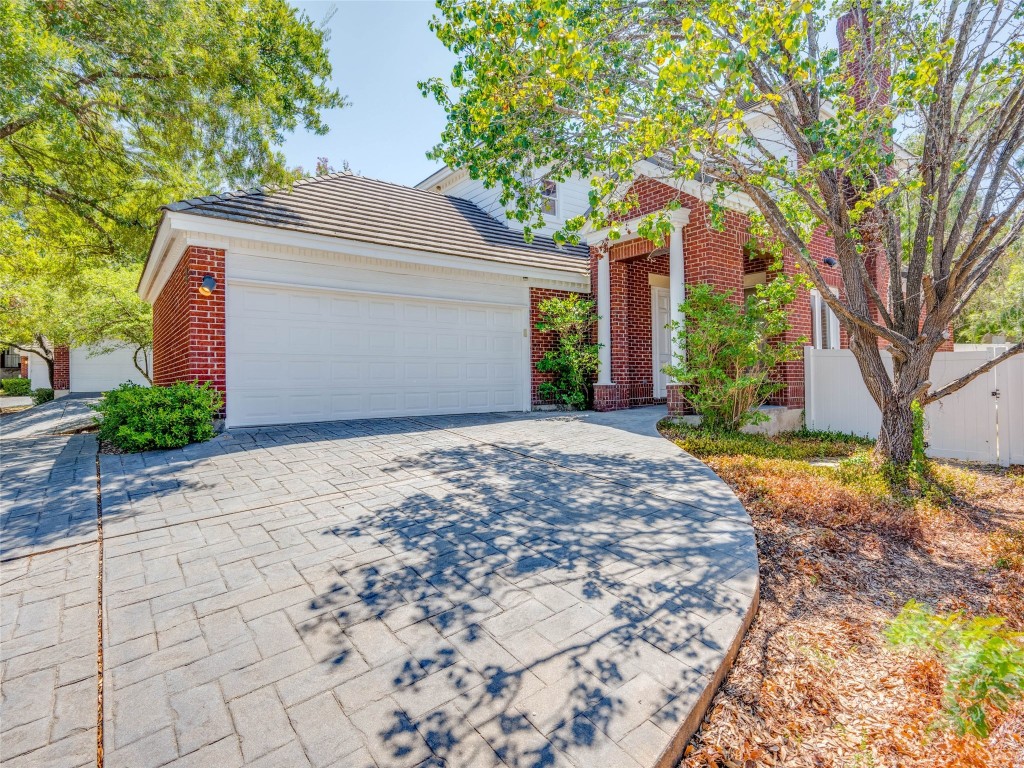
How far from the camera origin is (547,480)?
486 cm

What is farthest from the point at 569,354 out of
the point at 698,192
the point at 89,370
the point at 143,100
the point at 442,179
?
the point at 89,370

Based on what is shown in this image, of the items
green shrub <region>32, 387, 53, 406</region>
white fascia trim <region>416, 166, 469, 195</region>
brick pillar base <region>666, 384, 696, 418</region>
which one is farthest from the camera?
green shrub <region>32, 387, 53, 406</region>

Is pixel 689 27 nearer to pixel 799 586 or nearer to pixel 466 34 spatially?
pixel 466 34

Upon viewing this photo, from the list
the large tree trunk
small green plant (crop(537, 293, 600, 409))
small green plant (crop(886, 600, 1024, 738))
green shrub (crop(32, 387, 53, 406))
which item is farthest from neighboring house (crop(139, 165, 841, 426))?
green shrub (crop(32, 387, 53, 406))

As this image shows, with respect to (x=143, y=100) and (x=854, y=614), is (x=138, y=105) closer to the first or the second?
(x=143, y=100)

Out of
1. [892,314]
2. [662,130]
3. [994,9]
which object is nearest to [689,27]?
[662,130]

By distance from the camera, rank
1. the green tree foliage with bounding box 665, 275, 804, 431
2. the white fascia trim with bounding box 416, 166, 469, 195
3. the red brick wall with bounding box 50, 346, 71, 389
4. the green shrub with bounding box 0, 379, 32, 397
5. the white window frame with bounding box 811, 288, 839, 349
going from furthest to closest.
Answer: the green shrub with bounding box 0, 379, 32, 397 < the red brick wall with bounding box 50, 346, 71, 389 < the white fascia trim with bounding box 416, 166, 469, 195 < the white window frame with bounding box 811, 288, 839, 349 < the green tree foliage with bounding box 665, 275, 804, 431

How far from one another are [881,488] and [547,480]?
10.7 ft

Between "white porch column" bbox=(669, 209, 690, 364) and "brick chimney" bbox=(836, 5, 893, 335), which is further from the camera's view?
"white porch column" bbox=(669, 209, 690, 364)

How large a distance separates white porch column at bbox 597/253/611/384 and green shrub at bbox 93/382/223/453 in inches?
276

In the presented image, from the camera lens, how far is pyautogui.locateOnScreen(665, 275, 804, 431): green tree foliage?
705 centimetres

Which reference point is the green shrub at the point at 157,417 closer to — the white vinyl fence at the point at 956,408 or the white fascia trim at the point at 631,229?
the white fascia trim at the point at 631,229

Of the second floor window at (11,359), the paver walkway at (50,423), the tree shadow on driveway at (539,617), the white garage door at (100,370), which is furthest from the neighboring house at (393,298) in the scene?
the second floor window at (11,359)

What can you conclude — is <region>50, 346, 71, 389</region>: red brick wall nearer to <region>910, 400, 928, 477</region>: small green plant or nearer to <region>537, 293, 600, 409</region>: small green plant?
<region>537, 293, 600, 409</region>: small green plant
